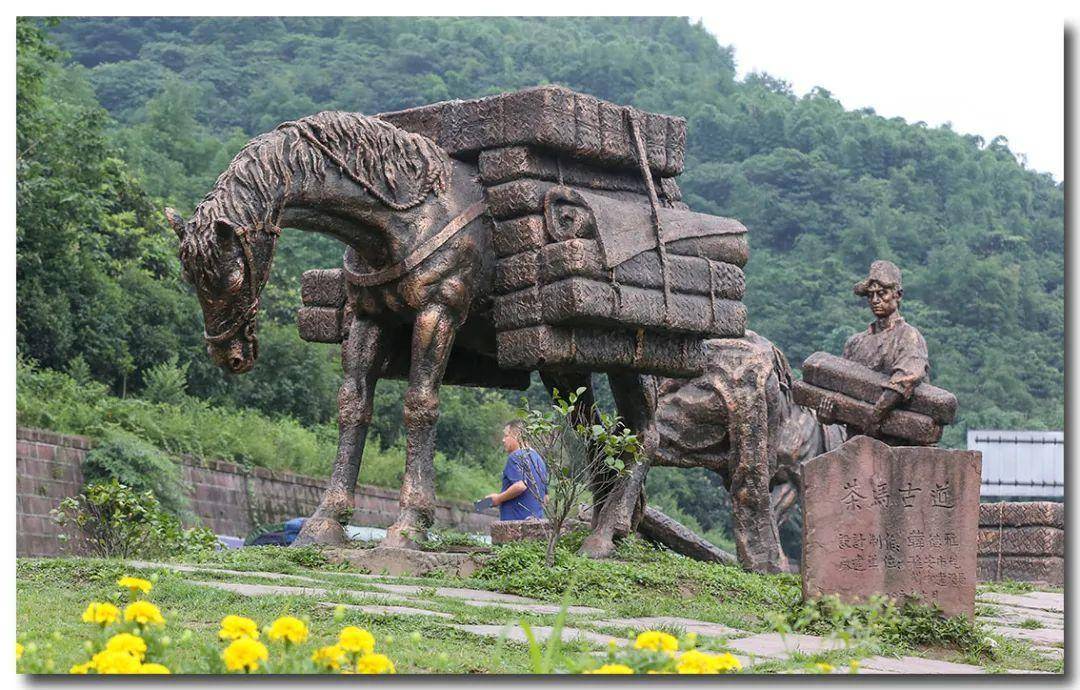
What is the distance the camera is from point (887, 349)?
12.5 metres

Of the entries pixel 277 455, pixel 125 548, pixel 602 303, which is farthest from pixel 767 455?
pixel 277 455

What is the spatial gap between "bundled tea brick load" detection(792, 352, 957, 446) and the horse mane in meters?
3.88

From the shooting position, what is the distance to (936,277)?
43281 millimetres

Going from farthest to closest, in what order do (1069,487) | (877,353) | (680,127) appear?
(877,353) → (680,127) → (1069,487)

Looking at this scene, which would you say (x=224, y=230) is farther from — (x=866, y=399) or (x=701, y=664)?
(x=866, y=399)

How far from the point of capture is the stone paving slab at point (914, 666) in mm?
7000

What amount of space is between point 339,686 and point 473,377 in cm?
600

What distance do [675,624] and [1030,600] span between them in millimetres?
5851

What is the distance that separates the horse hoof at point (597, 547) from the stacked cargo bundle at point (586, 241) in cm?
118

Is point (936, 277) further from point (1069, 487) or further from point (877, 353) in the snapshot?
point (1069, 487)

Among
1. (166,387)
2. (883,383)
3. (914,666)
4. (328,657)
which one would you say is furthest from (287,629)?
A: (166,387)

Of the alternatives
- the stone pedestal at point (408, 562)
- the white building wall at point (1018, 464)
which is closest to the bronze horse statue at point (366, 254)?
the stone pedestal at point (408, 562)

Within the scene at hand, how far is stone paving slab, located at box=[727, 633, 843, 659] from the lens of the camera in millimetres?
7215

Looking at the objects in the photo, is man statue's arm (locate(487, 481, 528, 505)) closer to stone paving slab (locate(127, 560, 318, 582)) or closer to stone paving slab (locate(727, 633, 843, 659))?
stone paving slab (locate(127, 560, 318, 582))
